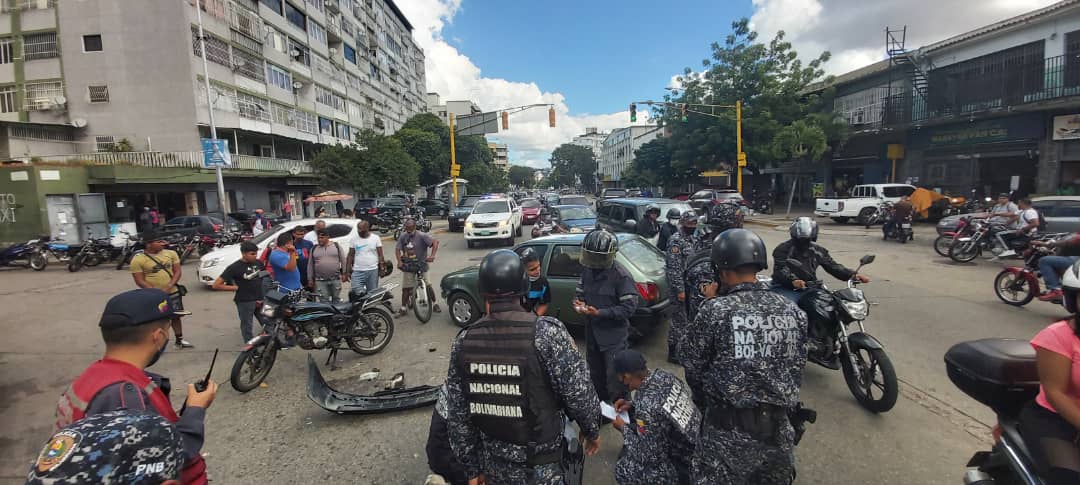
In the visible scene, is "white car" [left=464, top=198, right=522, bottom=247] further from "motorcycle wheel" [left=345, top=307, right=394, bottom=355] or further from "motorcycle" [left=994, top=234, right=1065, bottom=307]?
"motorcycle" [left=994, top=234, right=1065, bottom=307]

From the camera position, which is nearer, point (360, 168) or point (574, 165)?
point (360, 168)

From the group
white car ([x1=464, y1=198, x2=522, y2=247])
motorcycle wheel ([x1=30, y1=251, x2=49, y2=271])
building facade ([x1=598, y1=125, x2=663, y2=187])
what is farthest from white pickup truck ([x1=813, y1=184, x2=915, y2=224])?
building facade ([x1=598, y1=125, x2=663, y2=187])

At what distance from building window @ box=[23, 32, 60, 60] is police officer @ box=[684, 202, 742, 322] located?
34.4m

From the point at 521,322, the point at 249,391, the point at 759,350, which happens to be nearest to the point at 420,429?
the point at 249,391

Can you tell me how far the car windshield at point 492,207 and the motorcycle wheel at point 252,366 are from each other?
39.6ft

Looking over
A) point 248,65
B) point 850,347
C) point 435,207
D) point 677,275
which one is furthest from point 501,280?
point 248,65

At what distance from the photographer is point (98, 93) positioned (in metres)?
24.5

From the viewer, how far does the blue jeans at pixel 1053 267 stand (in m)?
6.12

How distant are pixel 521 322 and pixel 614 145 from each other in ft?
352

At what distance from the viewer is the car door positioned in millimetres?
5824

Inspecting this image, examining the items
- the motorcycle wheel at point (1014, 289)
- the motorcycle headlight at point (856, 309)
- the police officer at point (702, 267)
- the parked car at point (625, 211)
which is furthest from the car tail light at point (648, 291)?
the motorcycle wheel at point (1014, 289)

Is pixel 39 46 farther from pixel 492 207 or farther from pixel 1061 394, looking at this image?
pixel 1061 394

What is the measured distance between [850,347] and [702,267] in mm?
1620

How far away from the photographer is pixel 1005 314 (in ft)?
21.8
